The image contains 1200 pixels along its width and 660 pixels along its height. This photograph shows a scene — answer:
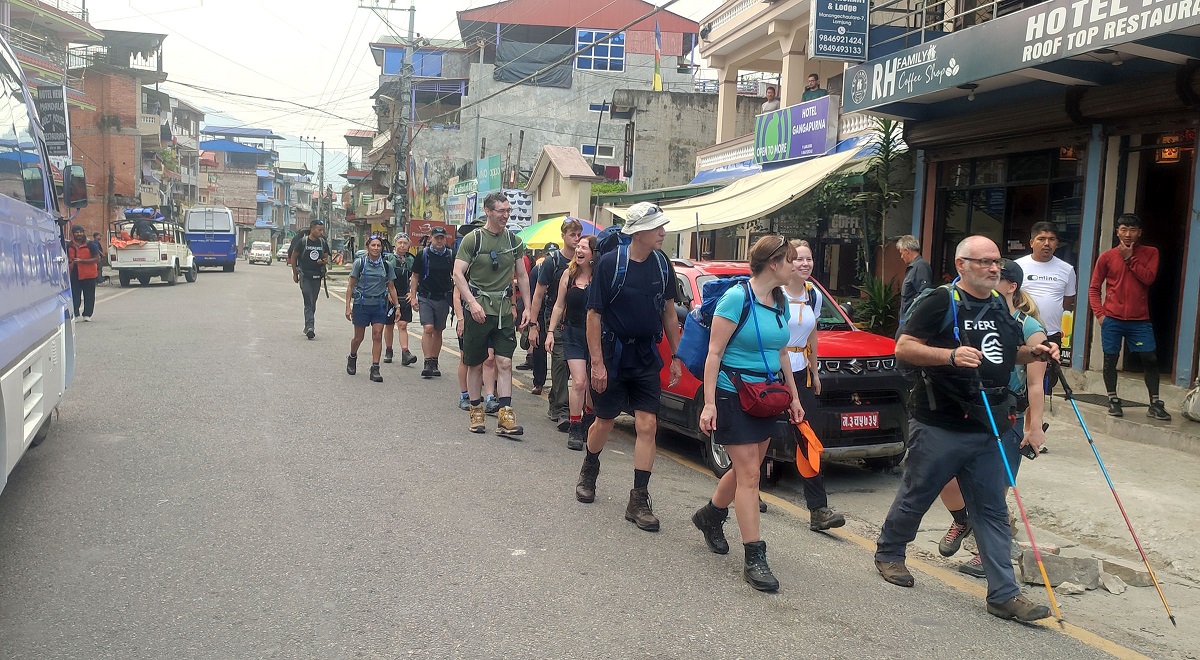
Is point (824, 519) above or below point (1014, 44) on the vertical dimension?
below

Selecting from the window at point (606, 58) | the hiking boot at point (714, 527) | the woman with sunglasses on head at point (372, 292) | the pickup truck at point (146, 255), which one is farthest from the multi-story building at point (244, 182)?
the hiking boot at point (714, 527)

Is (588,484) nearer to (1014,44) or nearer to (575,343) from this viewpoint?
(575,343)

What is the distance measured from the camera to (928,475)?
4.70 m

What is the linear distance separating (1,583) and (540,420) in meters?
5.58

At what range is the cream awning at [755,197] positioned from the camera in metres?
13.1

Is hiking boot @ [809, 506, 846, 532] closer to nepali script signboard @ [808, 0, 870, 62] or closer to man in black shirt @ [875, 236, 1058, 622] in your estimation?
man in black shirt @ [875, 236, 1058, 622]

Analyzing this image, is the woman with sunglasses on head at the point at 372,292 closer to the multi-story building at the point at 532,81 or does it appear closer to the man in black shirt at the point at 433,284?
the man in black shirt at the point at 433,284

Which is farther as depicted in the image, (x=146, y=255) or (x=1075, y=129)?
(x=146, y=255)

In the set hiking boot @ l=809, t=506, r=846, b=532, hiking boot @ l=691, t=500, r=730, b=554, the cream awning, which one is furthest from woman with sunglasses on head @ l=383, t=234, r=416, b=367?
hiking boot @ l=691, t=500, r=730, b=554

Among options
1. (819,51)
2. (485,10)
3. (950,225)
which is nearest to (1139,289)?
(950,225)

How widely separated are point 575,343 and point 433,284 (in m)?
4.09

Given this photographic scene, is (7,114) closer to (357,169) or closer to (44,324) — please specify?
(44,324)

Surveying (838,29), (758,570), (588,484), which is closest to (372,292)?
(588,484)

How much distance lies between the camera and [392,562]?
15.9 ft
